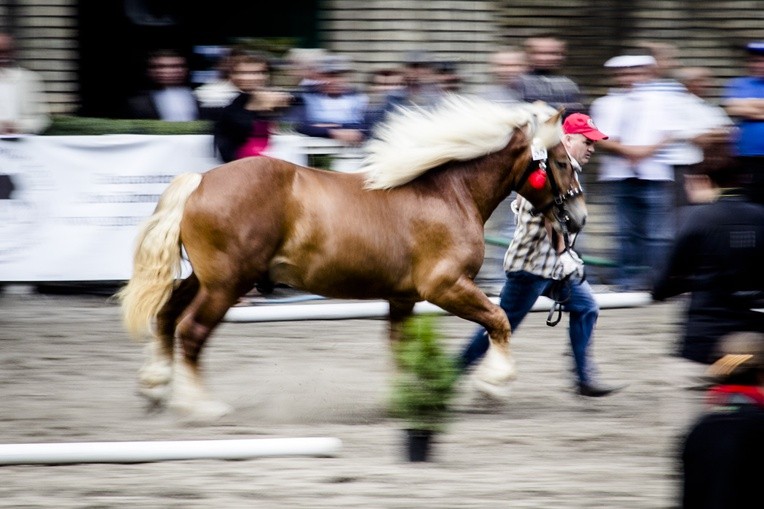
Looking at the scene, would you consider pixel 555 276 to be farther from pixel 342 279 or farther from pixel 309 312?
pixel 309 312

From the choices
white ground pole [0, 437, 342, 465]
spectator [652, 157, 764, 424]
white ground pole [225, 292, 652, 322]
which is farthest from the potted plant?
white ground pole [225, 292, 652, 322]

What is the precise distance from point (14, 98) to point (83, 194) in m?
1.00

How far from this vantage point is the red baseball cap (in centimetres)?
800

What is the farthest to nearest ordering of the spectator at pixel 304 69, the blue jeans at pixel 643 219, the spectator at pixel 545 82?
the spectator at pixel 304 69 < the blue jeans at pixel 643 219 < the spectator at pixel 545 82

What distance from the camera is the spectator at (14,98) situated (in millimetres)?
10875

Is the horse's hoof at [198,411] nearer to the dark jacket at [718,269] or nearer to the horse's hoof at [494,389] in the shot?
the horse's hoof at [494,389]

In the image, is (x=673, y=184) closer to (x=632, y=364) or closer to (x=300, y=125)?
(x=632, y=364)

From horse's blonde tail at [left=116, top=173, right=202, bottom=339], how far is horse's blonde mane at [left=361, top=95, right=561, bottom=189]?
110 centimetres

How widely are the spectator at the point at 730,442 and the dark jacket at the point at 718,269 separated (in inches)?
68.3

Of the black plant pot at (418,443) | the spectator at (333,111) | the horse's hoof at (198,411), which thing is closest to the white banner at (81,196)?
the spectator at (333,111)

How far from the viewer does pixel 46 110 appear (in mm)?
13062

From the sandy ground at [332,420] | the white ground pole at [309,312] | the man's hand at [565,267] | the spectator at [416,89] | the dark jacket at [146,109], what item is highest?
the spectator at [416,89]

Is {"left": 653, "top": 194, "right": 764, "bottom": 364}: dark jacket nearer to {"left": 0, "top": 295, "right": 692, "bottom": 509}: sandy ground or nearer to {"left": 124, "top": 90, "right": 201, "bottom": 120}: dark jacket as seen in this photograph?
{"left": 0, "top": 295, "right": 692, "bottom": 509}: sandy ground

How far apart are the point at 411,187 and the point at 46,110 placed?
6.31m
